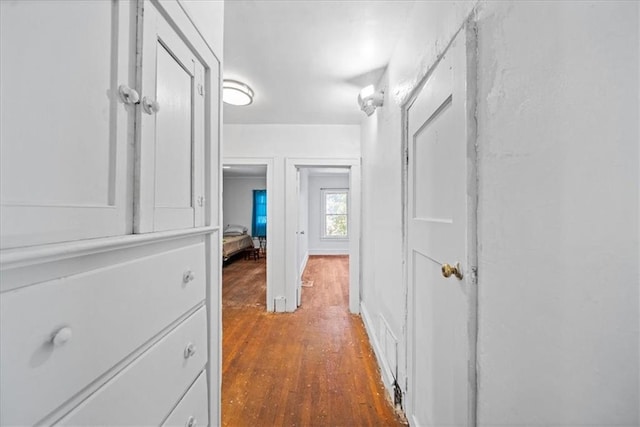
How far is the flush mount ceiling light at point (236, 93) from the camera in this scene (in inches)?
89.9

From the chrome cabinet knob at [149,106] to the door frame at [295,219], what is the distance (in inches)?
97.9

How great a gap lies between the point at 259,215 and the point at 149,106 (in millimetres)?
6975

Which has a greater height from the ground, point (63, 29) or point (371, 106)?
point (371, 106)

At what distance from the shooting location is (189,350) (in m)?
0.93

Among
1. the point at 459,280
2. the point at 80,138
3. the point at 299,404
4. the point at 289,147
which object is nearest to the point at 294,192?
the point at 289,147

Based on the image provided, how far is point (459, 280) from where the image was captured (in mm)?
→ 928

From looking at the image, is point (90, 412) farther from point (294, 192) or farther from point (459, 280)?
point (294, 192)

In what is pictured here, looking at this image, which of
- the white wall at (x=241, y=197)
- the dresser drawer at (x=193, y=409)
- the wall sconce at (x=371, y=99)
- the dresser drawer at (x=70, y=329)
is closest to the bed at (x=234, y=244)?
the white wall at (x=241, y=197)

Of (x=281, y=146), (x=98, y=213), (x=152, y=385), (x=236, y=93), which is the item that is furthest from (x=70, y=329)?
(x=281, y=146)

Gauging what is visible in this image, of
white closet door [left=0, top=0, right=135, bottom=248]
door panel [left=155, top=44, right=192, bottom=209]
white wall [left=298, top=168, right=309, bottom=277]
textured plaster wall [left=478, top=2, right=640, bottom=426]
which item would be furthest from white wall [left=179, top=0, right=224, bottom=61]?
white wall [left=298, top=168, right=309, bottom=277]

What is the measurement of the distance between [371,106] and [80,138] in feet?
6.39

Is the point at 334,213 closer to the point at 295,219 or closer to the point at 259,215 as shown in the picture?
the point at 259,215

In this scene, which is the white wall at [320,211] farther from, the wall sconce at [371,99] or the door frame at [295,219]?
the wall sconce at [371,99]

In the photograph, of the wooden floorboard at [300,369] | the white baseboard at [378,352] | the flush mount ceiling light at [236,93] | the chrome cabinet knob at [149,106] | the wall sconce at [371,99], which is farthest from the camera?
the flush mount ceiling light at [236,93]
